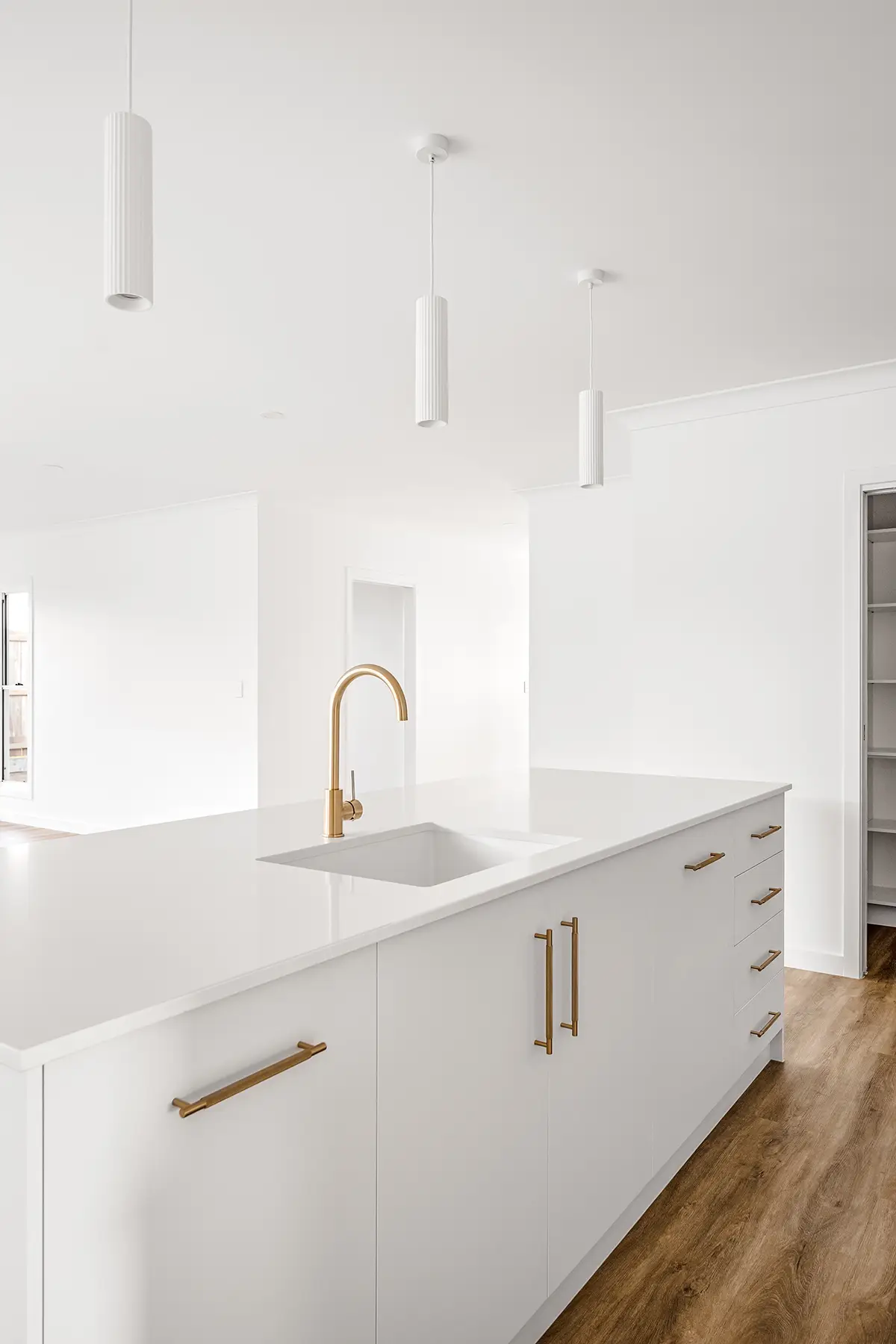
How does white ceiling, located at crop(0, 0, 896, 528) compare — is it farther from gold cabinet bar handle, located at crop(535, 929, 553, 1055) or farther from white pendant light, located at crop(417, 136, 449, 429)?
gold cabinet bar handle, located at crop(535, 929, 553, 1055)

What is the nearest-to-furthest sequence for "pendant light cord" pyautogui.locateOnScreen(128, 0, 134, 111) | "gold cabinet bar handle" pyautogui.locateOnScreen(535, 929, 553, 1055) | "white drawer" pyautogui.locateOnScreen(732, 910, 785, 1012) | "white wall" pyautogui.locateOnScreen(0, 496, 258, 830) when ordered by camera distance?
"pendant light cord" pyautogui.locateOnScreen(128, 0, 134, 111) → "gold cabinet bar handle" pyautogui.locateOnScreen(535, 929, 553, 1055) → "white drawer" pyautogui.locateOnScreen(732, 910, 785, 1012) → "white wall" pyautogui.locateOnScreen(0, 496, 258, 830)

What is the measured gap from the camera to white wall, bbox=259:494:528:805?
639 centimetres

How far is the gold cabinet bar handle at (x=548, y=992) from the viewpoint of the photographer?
5.11 feet

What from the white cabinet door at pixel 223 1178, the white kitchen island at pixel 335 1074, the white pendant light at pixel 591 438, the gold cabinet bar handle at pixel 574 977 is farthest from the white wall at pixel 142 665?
the white cabinet door at pixel 223 1178

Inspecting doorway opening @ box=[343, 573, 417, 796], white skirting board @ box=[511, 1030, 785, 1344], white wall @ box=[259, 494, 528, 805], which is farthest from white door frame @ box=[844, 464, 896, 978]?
doorway opening @ box=[343, 573, 417, 796]

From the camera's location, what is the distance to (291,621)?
21.4 ft

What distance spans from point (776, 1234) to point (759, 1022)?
0.66 m

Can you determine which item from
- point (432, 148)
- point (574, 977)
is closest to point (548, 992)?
point (574, 977)

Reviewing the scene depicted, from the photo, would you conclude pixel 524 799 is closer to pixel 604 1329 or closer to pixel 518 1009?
pixel 518 1009

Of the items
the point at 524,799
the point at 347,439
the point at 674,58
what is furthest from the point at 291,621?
the point at 674,58

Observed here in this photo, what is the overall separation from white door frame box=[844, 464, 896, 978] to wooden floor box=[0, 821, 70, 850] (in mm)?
5469

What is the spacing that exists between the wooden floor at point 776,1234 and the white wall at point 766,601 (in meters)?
1.17

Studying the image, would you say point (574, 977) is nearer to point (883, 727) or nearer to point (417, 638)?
point (883, 727)

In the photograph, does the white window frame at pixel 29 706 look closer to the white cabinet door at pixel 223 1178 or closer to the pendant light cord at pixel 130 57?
the pendant light cord at pixel 130 57
